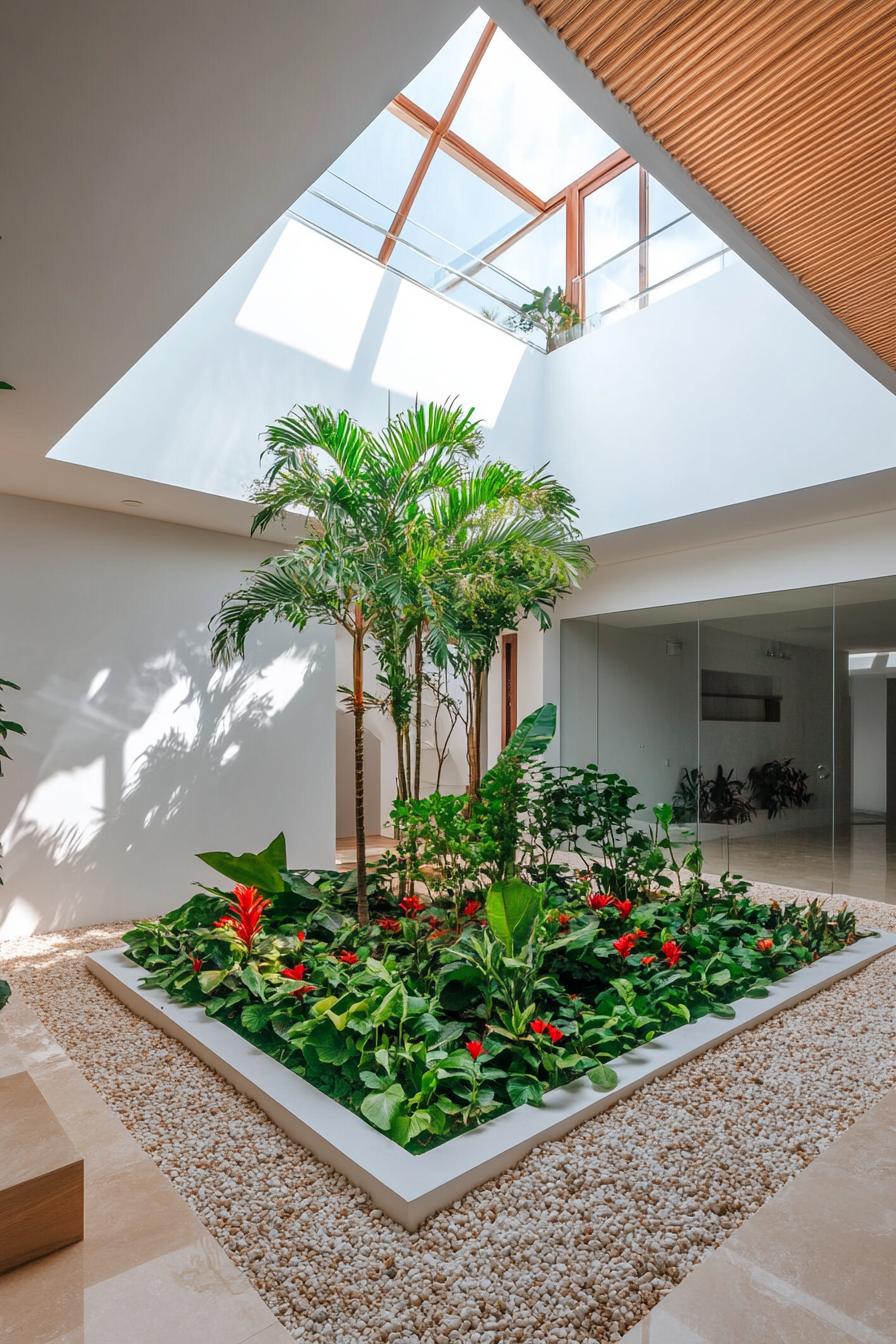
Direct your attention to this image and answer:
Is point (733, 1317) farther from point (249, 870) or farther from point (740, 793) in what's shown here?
point (740, 793)

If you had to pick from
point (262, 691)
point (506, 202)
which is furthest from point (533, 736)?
point (506, 202)

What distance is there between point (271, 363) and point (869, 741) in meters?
5.91

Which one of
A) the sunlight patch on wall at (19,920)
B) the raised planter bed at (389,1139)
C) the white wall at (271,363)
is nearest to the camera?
the raised planter bed at (389,1139)

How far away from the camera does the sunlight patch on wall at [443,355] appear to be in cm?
682

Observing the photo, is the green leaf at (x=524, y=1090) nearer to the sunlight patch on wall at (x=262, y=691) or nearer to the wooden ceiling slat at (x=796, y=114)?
the wooden ceiling slat at (x=796, y=114)

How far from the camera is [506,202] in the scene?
8.47 m

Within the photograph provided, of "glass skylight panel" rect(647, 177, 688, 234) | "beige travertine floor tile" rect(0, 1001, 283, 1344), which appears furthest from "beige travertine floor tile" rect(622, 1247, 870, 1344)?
"glass skylight panel" rect(647, 177, 688, 234)

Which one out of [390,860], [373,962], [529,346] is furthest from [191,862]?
[529,346]

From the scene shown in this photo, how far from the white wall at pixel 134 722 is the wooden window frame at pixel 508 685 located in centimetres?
321

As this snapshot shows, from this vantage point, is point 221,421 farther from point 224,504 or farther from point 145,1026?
point 145,1026

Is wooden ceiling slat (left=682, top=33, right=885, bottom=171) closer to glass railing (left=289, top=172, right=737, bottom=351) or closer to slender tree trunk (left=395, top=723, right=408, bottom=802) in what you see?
slender tree trunk (left=395, top=723, right=408, bottom=802)

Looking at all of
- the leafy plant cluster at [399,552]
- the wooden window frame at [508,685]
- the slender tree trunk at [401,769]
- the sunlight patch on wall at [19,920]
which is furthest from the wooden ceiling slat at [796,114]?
the wooden window frame at [508,685]

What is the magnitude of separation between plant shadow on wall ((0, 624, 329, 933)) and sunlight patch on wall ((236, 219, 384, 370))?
8.47 ft

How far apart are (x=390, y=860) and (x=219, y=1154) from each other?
2.58 meters
